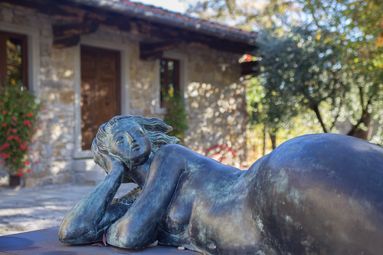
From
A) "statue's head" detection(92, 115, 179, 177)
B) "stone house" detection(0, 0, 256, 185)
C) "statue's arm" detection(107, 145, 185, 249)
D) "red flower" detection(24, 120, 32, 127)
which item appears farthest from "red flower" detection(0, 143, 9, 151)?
"statue's arm" detection(107, 145, 185, 249)

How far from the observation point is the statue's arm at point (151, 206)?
7.13ft

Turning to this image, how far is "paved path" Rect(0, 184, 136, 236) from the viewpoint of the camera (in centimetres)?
500

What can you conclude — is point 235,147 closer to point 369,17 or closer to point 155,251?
point 369,17

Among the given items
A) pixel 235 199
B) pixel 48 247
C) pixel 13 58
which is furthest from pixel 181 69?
pixel 235 199

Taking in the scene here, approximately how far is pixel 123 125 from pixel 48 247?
2.16 ft

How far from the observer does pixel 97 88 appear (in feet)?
30.7

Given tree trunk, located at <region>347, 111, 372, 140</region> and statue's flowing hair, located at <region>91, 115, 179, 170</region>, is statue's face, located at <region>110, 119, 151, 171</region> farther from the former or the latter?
tree trunk, located at <region>347, 111, 372, 140</region>

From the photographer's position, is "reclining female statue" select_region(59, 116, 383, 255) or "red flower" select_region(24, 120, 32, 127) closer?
"reclining female statue" select_region(59, 116, 383, 255)

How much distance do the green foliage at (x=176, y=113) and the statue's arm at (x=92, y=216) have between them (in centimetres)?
778

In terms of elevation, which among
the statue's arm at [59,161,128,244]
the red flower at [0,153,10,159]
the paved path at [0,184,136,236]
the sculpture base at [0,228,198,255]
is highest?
the statue's arm at [59,161,128,244]

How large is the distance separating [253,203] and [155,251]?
23.6 inches

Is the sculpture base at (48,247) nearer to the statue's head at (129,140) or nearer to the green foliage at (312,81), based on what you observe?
the statue's head at (129,140)

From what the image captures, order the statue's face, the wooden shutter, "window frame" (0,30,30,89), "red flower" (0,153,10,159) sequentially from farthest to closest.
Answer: the wooden shutter, "window frame" (0,30,30,89), "red flower" (0,153,10,159), the statue's face

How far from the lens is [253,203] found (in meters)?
1.81
